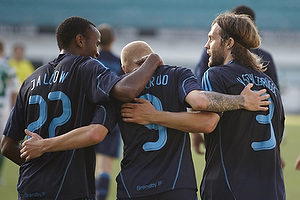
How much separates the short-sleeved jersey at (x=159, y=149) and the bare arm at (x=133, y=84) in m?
0.13

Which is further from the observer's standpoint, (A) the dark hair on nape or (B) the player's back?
(A) the dark hair on nape

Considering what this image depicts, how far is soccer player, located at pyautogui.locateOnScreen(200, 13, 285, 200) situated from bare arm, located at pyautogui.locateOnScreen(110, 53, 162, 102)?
45 cm

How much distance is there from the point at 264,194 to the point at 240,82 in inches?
29.9

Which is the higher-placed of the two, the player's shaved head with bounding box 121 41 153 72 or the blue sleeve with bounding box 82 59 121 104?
the player's shaved head with bounding box 121 41 153 72

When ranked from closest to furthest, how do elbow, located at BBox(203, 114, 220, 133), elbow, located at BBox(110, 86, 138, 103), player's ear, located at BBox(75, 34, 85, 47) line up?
1. elbow, located at BBox(110, 86, 138, 103)
2. elbow, located at BBox(203, 114, 220, 133)
3. player's ear, located at BBox(75, 34, 85, 47)

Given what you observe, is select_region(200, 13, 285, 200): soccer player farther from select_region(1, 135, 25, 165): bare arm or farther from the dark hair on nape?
select_region(1, 135, 25, 165): bare arm

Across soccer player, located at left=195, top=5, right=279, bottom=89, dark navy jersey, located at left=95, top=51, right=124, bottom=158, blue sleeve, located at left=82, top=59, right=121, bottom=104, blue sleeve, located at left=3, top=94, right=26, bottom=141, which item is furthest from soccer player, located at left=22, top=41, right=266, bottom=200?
dark navy jersey, located at left=95, top=51, right=124, bottom=158

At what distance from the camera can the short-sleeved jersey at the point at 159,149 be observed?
9.53ft

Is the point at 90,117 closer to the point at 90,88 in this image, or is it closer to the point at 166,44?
the point at 90,88

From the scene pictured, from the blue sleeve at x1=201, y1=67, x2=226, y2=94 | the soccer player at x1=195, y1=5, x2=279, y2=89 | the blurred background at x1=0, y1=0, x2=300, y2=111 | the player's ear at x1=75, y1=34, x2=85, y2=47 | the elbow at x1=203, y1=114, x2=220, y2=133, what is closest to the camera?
the elbow at x1=203, y1=114, x2=220, y2=133

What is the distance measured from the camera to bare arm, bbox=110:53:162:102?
2857mm

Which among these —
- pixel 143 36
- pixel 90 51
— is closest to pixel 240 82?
pixel 90 51

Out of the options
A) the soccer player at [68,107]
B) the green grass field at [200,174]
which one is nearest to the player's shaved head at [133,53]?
the soccer player at [68,107]

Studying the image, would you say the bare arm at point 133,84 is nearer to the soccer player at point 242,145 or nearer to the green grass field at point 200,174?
the soccer player at point 242,145
